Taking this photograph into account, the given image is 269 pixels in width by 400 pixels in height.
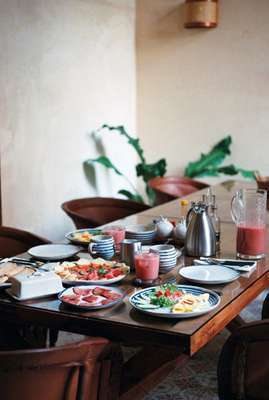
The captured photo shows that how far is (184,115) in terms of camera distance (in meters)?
6.14

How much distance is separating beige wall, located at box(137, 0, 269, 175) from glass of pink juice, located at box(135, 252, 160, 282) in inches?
149

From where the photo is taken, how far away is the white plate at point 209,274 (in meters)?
2.27

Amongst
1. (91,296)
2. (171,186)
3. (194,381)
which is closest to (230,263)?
(91,296)

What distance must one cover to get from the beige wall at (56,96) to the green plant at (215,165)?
71cm

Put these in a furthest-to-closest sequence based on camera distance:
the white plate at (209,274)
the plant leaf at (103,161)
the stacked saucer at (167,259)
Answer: the plant leaf at (103,161), the stacked saucer at (167,259), the white plate at (209,274)

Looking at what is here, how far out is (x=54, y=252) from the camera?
275 cm

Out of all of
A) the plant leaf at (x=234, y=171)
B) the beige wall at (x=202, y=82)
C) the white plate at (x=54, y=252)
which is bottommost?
the white plate at (x=54, y=252)

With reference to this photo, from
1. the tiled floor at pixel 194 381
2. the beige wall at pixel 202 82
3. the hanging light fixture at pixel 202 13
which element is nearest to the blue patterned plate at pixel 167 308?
the tiled floor at pixel 194 381

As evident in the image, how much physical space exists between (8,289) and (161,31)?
14.6 feet

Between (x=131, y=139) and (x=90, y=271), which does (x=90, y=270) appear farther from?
(x=131, y=139)

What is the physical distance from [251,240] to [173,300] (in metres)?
0.70

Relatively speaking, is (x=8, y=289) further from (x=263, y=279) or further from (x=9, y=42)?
(x=9, y=42)

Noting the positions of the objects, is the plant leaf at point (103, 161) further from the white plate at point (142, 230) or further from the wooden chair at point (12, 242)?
the white plate at point (142, 230)

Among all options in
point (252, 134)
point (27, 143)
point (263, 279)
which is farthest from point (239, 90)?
point (263, 279)
